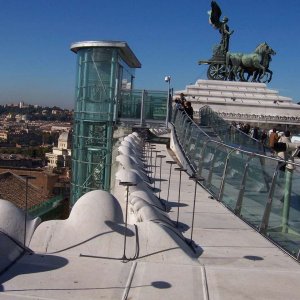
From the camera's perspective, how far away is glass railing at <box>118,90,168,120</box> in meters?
21.3

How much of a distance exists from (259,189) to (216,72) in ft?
153

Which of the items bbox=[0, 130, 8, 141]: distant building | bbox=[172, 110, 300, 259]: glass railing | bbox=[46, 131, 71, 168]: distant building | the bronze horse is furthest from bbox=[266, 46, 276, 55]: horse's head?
bbox=[0, 130, 8, 141]: distant building

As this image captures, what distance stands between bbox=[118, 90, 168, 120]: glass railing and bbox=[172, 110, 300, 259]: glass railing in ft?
33.9

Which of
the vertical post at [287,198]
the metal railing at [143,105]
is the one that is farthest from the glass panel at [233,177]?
the metal railing at [143,105]

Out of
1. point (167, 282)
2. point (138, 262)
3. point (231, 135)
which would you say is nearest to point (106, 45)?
point (231, 135)

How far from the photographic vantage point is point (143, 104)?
22.7m

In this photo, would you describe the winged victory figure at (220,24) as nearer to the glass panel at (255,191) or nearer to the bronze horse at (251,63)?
the bronze horse at (251,63)

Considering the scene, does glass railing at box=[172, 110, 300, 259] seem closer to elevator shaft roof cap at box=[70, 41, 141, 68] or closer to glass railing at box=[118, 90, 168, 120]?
elevator shaft roof cap at box=[70, 41, 141, 68]

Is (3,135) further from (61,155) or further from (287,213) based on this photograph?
(287,213)

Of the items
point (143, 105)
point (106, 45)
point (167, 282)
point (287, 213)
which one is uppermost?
point (106, 45)

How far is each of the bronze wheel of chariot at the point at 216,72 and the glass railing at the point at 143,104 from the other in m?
29.6

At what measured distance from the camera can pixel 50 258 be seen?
4.85m

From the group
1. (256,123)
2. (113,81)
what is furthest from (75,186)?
(256,123)

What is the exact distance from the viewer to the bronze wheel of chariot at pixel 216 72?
5242 centimetres
